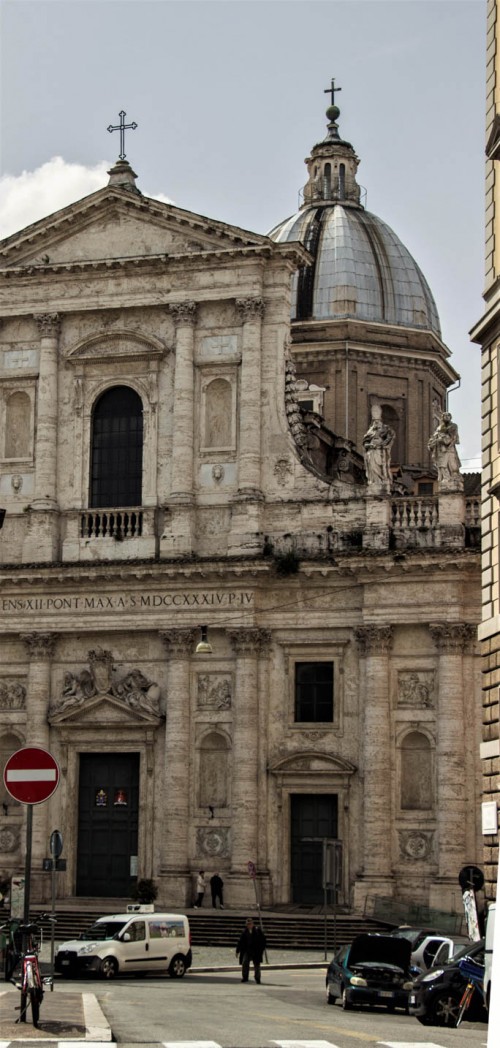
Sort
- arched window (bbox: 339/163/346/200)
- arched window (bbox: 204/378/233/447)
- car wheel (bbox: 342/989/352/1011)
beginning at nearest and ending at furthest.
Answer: car wheel (bbox: 342/989/352/1011)
arched window (bbox: 204/378/233/447)
arched window (bbox: 339/163/346/200)

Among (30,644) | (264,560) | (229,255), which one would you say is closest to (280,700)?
(264,560)

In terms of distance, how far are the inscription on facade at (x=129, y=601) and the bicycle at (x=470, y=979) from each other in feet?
59.8

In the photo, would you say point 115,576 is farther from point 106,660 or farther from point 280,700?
point 280,700

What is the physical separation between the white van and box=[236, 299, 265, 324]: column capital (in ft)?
51.9

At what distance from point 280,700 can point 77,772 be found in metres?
5.33

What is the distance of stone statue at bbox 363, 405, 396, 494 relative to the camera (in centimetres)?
3931

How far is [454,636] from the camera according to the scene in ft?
124

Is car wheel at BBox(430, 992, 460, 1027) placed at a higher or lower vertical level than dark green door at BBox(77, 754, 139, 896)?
lower

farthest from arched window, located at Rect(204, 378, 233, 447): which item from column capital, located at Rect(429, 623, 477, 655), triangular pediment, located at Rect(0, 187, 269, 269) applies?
column capital, located at Rect(429, 623, 477, 655)

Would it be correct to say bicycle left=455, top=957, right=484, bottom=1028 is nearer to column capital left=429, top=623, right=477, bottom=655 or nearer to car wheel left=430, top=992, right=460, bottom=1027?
car wheel left=430, top=992, right=460, bottom=1027

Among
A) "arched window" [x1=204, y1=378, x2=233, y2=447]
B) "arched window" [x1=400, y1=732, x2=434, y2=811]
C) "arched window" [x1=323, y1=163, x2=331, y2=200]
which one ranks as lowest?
"arched window" [x1=400, y1=732, x2=434, y2=811]

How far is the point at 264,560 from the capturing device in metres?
39.0

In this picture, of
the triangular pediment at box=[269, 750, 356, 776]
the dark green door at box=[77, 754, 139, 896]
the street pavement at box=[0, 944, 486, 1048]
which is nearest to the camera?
the street pavement at box=[0, 944, 486, 1048]

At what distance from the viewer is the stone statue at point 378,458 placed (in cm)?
3931
